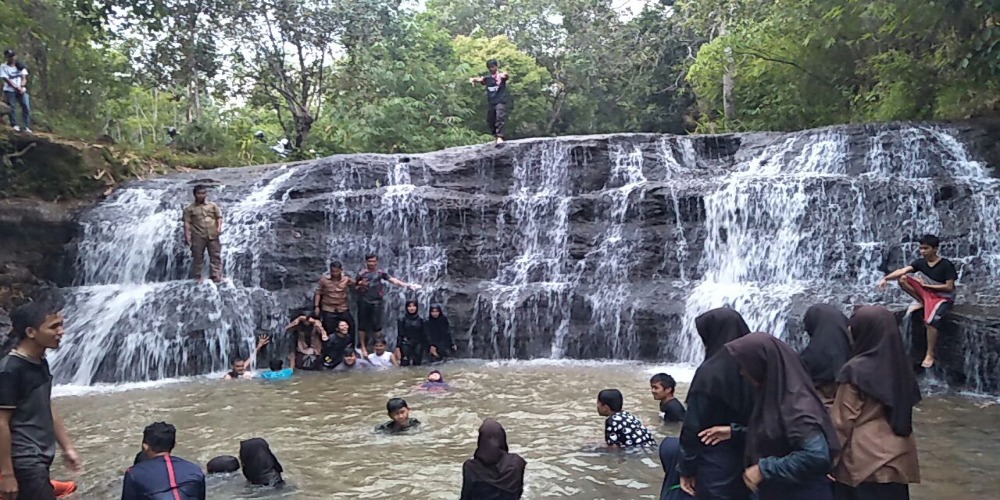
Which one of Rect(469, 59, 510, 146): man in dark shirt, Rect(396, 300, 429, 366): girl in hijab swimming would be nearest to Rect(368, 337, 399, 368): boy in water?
Rect(396, 300, 429, 366): girl in hijab swimming

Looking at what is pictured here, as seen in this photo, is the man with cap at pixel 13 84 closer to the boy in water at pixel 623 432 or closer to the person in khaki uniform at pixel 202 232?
the person in khaki uniform at pixel 202 232

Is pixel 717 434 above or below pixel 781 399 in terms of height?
below

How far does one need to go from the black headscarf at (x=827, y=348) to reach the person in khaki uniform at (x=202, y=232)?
1130 cm

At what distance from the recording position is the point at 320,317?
42.3 feet

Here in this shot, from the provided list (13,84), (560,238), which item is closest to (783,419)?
(560,238)

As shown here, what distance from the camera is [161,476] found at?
4051mm

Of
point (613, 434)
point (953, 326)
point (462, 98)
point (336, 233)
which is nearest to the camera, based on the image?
point (613, 434)

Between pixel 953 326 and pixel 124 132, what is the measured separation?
2435 centimetres

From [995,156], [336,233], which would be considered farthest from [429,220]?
[995,156]

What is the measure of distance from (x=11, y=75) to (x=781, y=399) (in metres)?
16.0

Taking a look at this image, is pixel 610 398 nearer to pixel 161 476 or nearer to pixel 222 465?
pixel 222 465

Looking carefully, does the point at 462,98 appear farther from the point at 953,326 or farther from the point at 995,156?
the point at 953,326

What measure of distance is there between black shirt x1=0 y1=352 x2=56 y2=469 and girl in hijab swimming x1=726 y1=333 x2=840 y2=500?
332cm

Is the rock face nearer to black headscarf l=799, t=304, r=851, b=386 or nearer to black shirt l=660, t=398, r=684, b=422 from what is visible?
black shirt l=660, t=398, r=684, b=422
